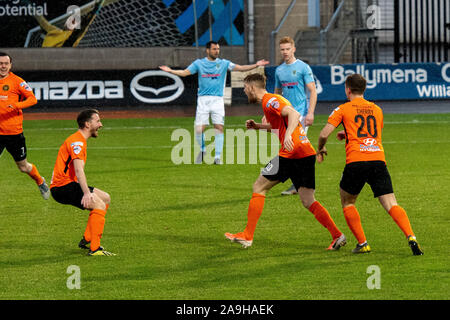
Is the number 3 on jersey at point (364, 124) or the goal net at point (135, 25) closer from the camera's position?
the number 3 on jersey at point (364, 124)

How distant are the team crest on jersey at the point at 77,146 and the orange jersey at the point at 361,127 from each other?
2456 mm

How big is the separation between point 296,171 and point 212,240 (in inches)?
49.3

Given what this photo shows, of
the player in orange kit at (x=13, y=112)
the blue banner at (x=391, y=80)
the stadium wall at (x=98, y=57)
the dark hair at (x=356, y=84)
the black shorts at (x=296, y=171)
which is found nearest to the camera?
the dark hair at (x=356, y=84)

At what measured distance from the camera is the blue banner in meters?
26.2

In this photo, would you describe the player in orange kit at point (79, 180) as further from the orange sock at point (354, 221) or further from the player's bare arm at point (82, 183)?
the orange sock at point (354, 221)

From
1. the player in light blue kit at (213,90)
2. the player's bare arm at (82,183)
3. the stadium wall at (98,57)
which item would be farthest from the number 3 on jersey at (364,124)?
the stadium wall at (98,57)

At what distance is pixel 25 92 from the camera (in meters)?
11.9

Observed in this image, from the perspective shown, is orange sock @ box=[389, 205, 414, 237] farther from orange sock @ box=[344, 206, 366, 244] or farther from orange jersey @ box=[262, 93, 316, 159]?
orange jersey @ box=[262, 93, 316, 159]

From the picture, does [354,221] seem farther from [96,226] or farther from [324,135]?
[96,226]

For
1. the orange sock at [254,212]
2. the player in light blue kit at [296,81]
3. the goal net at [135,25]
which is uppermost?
the goal net at [135,25]

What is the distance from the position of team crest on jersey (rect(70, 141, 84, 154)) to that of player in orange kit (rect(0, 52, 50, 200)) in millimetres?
3885

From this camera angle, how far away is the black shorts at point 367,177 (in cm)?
788

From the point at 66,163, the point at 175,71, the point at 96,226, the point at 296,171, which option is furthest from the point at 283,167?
the point at 175,71

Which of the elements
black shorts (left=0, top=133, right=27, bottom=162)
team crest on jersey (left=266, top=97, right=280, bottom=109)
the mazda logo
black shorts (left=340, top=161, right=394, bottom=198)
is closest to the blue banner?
the mazda logo
